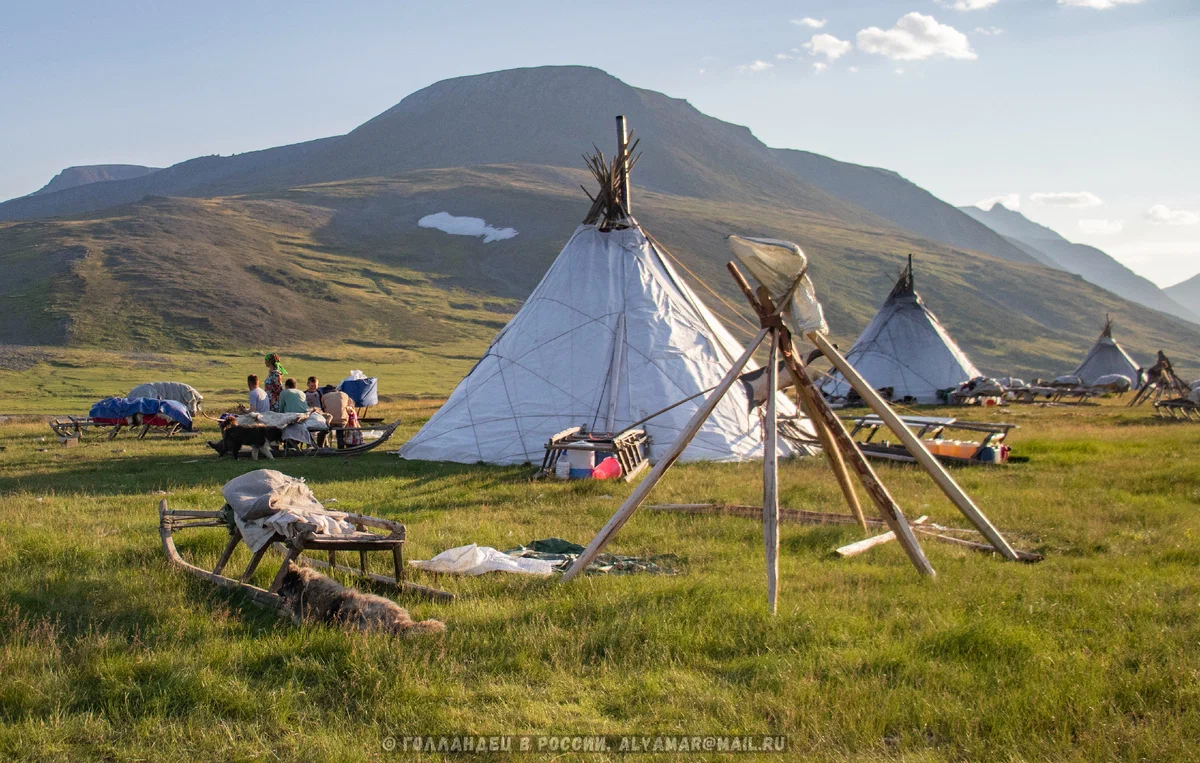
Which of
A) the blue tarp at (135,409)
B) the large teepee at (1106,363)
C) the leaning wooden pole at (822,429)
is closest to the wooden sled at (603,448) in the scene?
the leaning wooden pole at (822,429)

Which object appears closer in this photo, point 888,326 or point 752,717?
point 752,717

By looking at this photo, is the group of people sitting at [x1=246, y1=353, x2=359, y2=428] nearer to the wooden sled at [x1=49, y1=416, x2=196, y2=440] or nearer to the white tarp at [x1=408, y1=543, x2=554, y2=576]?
the wooden sled at [x1=49, y1=416, x2=196, y2=440]

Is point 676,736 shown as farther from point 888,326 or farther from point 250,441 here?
point 888,326

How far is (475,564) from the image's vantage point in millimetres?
7277

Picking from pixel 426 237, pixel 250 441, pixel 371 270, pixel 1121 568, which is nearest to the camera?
pixel 1121 568

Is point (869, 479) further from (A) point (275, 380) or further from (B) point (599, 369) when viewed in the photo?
(A) point (275, 380)

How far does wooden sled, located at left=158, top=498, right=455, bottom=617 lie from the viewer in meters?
6.12

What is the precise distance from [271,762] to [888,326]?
108 feet

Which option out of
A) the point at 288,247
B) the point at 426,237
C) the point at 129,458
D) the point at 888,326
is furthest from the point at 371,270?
the point at 129,458

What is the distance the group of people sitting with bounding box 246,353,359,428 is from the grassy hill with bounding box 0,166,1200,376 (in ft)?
135

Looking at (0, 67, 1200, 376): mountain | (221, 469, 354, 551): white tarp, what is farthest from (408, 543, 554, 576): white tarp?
(0, 67, 1200, 376): mountain

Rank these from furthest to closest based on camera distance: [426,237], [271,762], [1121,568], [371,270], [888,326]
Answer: [426,237]
[371,270]
[888,326]
[1121,568]
[271,762]

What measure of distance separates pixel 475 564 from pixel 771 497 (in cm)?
246

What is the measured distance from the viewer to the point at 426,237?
4756 inches
